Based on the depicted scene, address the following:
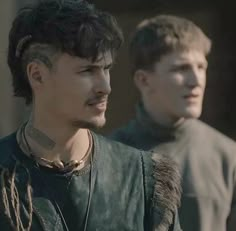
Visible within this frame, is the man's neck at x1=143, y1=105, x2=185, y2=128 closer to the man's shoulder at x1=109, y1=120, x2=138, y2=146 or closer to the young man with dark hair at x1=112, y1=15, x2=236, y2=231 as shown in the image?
the young man with dark hair at x1=112, y1=15, x2=236, y2=231

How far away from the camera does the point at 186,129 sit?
496 cm

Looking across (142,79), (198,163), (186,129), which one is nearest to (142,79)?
(142,79)

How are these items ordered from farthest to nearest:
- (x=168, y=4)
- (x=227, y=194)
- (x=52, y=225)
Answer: (x=168, y=4) < (x=227, y=194) < (x=52, y=225)

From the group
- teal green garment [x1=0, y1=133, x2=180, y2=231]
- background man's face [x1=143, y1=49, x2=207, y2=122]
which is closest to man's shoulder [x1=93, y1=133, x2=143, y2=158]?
teal green garment [x1=0, y1=133, x2=180, y2=231]

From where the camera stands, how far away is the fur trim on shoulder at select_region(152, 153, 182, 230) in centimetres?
358

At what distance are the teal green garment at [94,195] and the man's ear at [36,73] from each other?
18 centimetres

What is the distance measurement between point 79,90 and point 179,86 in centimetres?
142

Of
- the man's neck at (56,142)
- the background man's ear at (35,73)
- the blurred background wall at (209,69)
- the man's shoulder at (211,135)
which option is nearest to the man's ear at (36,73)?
the background man's ear at (35,73)

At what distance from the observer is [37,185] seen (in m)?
3.51

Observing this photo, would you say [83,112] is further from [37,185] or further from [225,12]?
[225,12]

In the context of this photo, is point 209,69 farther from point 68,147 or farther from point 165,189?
point 68,147

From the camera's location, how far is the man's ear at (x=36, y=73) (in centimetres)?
356

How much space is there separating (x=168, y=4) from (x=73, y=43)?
12.3 feet

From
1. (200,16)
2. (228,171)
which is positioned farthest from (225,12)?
(228,171)
